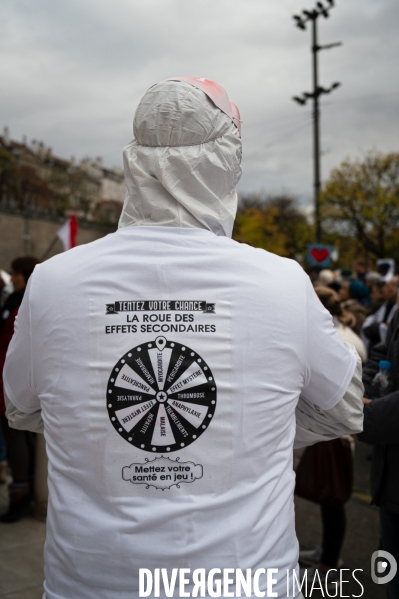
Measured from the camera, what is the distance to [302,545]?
14.9 feet

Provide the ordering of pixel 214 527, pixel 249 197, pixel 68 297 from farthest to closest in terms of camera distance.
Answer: pixel 249 197
pixel 68 297
pixel 214 527

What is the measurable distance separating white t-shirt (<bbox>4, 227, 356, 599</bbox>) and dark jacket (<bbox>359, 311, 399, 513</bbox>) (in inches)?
48.3

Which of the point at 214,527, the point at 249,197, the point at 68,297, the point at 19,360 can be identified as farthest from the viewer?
the point at 249,197

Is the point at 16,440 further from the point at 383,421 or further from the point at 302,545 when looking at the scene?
the point at 383,421

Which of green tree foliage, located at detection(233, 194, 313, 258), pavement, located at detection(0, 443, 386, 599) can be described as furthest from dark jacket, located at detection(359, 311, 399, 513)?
green tree foliage, located at detection(233, 194, 313, 258)

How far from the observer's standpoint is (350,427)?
1.70 metres

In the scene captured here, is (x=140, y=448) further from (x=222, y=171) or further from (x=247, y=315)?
(x=222, y=171)

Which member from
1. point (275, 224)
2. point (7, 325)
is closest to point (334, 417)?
point (7, 325)

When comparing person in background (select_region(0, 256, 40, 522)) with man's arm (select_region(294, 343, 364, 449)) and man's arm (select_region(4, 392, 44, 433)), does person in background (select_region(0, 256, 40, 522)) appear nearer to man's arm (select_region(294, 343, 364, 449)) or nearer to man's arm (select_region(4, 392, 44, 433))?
man's arm (select_region(4, 392, 44, 433))

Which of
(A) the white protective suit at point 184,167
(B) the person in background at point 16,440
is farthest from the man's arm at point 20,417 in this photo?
(B) the person in background at point 16,440

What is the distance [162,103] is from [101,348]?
678mm

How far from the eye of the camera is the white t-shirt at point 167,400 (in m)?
1.42

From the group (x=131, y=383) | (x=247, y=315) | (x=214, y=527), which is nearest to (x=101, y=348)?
(x=131, y=383)

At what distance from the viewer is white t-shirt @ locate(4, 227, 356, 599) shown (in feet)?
4.67
